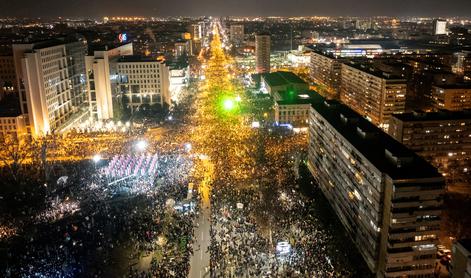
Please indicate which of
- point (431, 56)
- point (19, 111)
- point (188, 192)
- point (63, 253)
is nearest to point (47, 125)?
point (19, 111)

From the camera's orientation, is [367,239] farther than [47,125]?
No

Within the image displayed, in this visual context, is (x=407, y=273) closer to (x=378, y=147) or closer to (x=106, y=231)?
(x=378, y=147)

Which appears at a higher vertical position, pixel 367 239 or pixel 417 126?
pixel 417 126

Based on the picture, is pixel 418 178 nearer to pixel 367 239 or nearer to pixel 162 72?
pixel 367 239

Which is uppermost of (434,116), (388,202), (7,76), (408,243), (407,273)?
(7,76)

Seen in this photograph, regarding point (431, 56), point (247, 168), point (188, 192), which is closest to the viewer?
point (188, 192)

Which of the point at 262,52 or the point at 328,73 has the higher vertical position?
the point at 262,52

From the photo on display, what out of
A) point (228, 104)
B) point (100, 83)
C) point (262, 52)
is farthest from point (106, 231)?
point (262, 52)

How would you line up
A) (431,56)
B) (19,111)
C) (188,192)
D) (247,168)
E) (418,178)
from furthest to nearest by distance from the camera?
(431,56), (19,111), (247,168), (188,192), (418,178)
